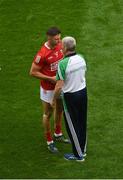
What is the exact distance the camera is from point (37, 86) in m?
12.0

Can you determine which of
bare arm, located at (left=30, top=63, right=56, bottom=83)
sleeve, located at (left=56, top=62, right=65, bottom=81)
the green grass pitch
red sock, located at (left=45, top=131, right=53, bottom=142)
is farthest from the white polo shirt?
the green grass pitch

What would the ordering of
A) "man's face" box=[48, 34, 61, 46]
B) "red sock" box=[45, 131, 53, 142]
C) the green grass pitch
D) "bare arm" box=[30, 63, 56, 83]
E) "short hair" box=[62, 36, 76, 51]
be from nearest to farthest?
"short hair" box=[62, 36, 76, 51] < "man's face" box=[48, 34, 61, 46] < "bare arm" box=[30, 63, 56, 83] < the green grass pitch < "red sock" box=[45, 131, 53, 142]

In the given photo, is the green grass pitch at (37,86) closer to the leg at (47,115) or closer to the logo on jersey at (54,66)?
the leg at (47,115)

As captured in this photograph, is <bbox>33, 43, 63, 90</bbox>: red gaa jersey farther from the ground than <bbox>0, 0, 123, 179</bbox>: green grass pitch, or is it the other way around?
<bbox>33, 43, 63, 90</bbox>: red gaa jersey

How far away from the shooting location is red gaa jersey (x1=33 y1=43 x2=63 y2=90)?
29.6 feet

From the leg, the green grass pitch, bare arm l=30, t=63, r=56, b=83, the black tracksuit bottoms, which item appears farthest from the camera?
the leg

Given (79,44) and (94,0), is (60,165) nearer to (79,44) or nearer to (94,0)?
(79,44)

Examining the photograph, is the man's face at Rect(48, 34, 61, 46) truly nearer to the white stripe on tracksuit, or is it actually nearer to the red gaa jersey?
the red gaa jersey

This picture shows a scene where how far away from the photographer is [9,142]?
393 inches

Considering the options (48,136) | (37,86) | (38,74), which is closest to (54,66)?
(38,74)

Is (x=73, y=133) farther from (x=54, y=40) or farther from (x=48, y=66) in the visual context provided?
(x=54, y=40)

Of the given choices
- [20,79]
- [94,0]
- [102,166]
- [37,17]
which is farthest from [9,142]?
[94,0]

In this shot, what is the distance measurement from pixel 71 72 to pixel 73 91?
34 centimetres

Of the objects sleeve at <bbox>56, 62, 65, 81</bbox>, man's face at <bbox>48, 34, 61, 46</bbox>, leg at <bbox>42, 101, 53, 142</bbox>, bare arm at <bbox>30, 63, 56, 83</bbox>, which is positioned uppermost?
man's face at <bbox>48, 34, 61, 46</bbox>
